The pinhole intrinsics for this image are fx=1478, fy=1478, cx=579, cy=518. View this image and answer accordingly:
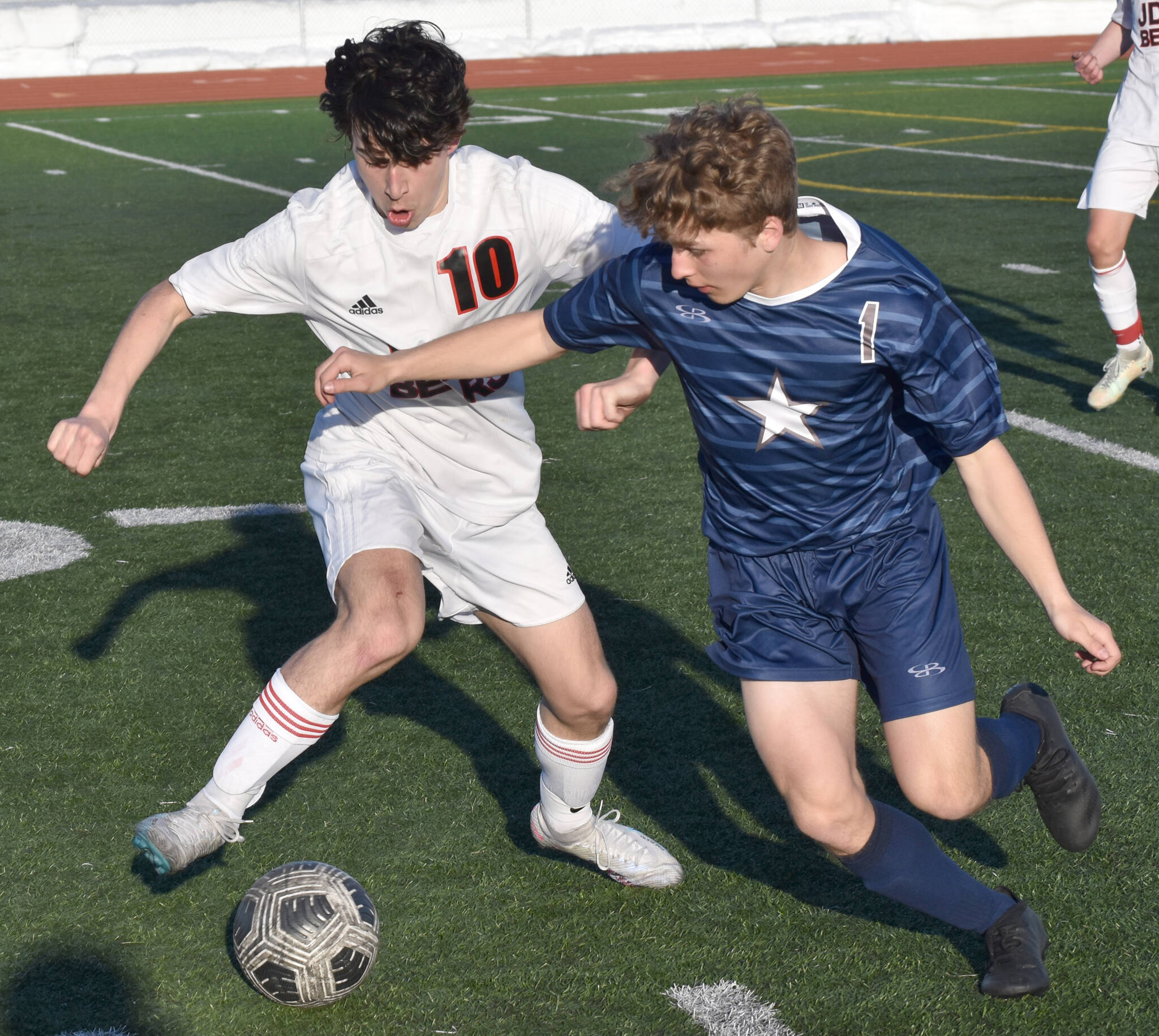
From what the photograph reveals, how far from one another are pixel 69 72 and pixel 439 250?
29.5 metres

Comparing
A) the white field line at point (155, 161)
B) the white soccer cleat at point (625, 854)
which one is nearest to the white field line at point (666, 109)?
the white field line at point (155, 161)

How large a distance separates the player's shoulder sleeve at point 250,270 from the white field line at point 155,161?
35.8 feet

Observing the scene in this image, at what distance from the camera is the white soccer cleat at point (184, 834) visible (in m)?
2.92

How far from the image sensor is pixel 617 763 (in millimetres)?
3988

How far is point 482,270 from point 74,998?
1.84 m

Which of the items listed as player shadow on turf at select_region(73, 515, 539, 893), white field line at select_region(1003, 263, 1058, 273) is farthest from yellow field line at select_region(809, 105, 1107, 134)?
player shadow on turf at select_region(73, 515, 539, 893)

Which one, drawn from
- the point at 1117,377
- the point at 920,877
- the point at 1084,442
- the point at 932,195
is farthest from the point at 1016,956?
the point at 932,195

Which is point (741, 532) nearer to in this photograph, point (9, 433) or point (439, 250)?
point (439, 250)

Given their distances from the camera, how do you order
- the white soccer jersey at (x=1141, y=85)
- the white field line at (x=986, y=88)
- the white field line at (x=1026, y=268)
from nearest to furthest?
1. the white soccer jersey at (x=1141, y=85)
2. the white field line at (x=1026, y=268)
3. the white field line at (x=986, y=88)

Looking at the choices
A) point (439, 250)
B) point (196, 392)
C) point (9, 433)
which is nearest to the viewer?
point (439, 250)

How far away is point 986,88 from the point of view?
23391mm

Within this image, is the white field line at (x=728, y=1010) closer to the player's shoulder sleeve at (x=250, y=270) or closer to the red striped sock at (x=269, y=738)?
the red striped sock at (x=269, y=738)

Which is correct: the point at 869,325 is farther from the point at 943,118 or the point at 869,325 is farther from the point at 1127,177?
the point at 943,118

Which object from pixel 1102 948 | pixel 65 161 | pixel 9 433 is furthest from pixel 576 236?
pixel 65 161
